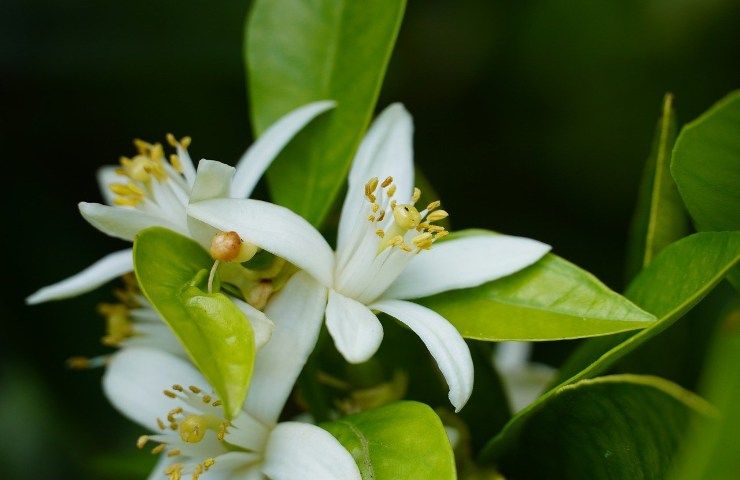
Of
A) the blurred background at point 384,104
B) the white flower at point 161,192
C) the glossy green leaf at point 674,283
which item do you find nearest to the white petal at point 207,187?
the white flower at point 161,192

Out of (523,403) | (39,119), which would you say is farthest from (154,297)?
(39,119)

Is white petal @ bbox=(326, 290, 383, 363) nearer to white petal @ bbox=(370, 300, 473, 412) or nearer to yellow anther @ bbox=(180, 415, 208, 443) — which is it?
white petal @ bbox=(370, 300, 473, 412)

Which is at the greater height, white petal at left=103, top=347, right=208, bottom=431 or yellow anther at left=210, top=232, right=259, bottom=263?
yellow anther at left=210, top=232, right=259, bottom=263

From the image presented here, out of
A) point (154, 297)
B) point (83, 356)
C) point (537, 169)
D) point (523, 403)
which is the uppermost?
point (154, 297)

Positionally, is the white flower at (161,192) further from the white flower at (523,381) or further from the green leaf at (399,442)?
the white flower at (523,381)

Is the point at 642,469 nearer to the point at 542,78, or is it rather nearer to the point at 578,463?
the point at 578,463

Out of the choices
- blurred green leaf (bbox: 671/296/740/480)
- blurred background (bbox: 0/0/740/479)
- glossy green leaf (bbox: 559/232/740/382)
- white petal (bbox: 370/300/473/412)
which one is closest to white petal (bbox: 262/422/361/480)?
white petal (bbox: 370/300/473/412)

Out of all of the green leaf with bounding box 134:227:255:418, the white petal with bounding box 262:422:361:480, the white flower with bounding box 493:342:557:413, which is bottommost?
the white flower with bounding box 493:342:557:413
